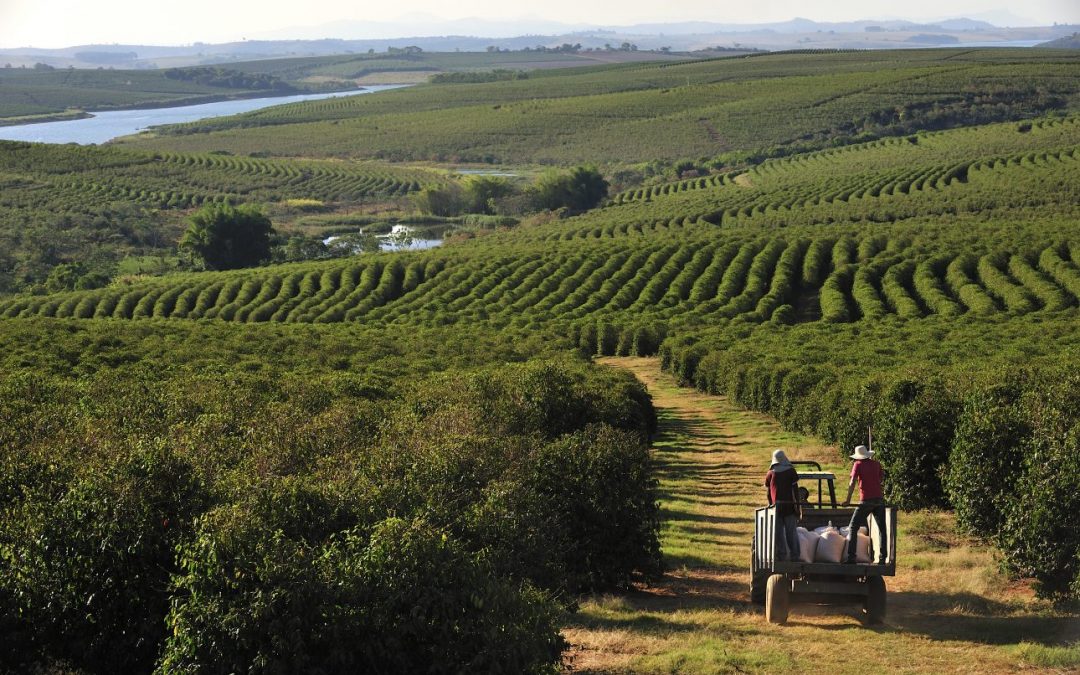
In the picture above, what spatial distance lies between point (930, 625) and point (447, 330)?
39582mm

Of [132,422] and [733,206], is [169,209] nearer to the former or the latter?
[733,206]

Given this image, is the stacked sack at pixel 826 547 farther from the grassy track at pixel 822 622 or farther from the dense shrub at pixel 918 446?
the dense shrub at pixel 918 446

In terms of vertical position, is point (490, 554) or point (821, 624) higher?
point (490, 554)

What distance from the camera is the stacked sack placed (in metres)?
14.8

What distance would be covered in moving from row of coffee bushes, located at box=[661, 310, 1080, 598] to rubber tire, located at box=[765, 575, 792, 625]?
135 inches

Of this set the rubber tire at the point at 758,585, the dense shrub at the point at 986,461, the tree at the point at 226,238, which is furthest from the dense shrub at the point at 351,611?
the tree at the point at 226,238

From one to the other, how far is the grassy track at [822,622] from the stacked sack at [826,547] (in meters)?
0.92

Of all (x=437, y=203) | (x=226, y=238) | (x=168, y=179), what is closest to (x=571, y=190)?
(x=437, y=203)

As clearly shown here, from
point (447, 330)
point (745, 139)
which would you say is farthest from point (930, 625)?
point (745, 139)

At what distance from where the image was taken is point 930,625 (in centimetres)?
1525

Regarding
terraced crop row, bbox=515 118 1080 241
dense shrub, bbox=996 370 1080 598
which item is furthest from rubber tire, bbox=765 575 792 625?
terraced crop row, bbox=515 118 1080 241

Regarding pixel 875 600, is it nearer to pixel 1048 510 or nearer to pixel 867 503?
pixel 867 503

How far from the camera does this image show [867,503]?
14883 mm

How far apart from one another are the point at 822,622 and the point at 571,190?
128 meters
